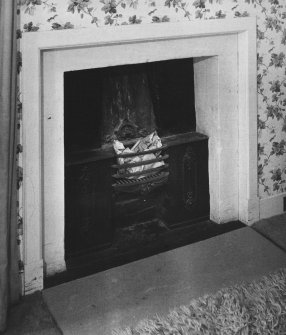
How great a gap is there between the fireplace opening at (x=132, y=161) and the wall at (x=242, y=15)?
0.38 m

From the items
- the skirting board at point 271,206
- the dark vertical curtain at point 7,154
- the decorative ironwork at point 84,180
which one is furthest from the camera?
the skirting board at point 271,206

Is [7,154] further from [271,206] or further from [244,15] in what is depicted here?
[271,206]

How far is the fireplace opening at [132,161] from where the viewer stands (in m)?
2.68

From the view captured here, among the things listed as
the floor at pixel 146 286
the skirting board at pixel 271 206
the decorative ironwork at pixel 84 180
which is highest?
the decorative ironwork at pixel 84 180

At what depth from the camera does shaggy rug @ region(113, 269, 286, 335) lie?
2.01m

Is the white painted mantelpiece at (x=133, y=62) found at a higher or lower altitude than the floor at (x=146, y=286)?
higher

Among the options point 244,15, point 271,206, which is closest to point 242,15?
point 244,15

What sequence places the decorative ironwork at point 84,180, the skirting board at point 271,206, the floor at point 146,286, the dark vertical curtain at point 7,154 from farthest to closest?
1. the skirting board at point 271,206
2. the decorative ironwork at point 84,180
3. the floor at point 146,286
4. the dark vertical curtain at point 7,154

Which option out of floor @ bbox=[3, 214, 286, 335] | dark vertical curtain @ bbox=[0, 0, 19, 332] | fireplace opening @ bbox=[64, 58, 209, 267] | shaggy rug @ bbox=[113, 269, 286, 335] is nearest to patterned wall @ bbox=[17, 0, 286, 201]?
→ dark vertical curtain @ bbox=[0, 0, 19, 332]

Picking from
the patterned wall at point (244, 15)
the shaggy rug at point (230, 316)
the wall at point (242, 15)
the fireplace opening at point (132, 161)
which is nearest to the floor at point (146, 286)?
the shaggy rug at point (230, 316)

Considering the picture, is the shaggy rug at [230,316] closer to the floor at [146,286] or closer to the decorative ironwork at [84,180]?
the floor at [146,286]

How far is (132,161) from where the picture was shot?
2.91 metres

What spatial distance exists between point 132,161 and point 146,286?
82cm

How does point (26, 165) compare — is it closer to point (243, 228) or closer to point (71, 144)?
point (71, 144)
